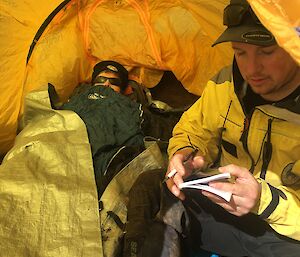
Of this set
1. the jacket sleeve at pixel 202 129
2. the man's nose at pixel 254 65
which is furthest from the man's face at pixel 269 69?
the jacket sleeve at pixel 202 129

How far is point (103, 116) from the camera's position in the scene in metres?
1.33

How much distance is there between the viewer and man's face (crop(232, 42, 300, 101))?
0.77 meters

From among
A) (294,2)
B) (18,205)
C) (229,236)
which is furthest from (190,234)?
(294,2)

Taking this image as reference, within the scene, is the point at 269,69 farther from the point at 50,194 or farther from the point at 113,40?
the point at 113,40

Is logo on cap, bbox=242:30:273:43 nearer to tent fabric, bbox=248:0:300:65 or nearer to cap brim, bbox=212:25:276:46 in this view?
cap brim, bbox=212:25:276:46

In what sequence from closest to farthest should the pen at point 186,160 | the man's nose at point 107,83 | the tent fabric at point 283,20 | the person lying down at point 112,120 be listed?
the tent fabric at point 283,20 → the pen at point 186,160 → the person lying down at point 112,120 → the man's nose at point 107,83

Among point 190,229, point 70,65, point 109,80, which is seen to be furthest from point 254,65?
point 70,65

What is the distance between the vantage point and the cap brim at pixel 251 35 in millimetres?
735

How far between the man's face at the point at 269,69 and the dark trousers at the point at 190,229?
10.2 inches

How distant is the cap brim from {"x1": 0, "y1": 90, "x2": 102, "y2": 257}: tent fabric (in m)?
0.52

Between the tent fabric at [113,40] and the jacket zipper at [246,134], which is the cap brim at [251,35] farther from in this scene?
the tent fabric at [113,40]

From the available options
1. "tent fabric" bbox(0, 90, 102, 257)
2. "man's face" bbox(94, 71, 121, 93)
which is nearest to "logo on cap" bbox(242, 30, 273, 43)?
"tent fabric" bbox(0, 90, 102, 257)

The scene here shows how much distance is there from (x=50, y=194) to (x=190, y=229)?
335mm

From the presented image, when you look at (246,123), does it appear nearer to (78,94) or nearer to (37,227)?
(37,227)
